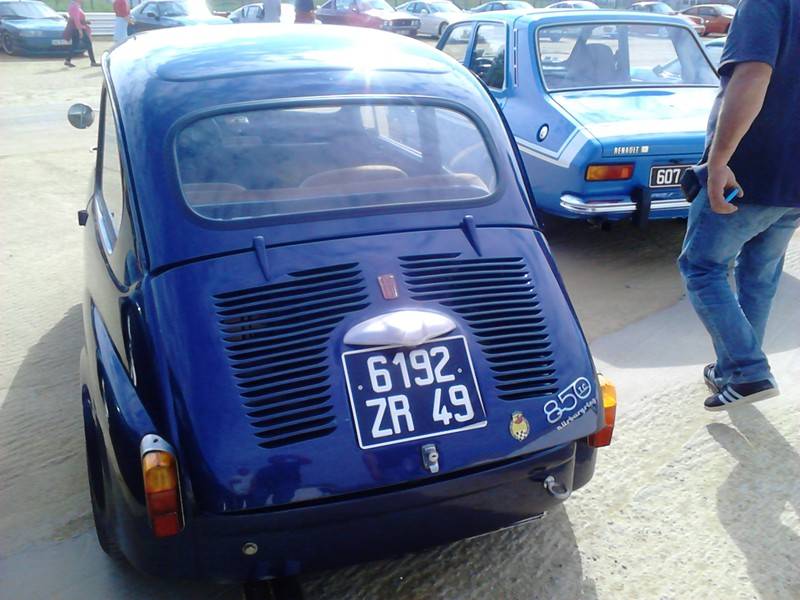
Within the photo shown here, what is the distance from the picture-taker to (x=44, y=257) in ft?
18.2

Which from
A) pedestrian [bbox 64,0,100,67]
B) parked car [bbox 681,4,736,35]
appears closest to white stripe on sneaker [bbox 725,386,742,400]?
pedestrian [bbox 64,0,100,67]

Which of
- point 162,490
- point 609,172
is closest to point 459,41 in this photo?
point 609,172

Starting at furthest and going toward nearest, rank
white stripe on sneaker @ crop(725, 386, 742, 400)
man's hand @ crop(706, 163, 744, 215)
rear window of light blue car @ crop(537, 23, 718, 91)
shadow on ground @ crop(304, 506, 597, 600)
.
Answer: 1. rear window of light blue car @ crop(537, 23, 718, 91)
2. white stripe on sneaker @ crop(725, 386, 742, 400)
3. man's hand @ crop(706, 163, 744, 215)
4. shadow on ground @ crop(304, 506, 597, 600)

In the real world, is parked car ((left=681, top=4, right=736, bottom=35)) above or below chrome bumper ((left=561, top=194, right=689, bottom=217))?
below

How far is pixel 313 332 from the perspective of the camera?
2.27 meters

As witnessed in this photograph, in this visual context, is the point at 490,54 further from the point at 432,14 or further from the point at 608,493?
the point at 432,14

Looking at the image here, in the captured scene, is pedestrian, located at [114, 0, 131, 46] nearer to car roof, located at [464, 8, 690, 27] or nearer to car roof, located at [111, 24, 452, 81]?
car roof, located at [464, 8, 690, 27]

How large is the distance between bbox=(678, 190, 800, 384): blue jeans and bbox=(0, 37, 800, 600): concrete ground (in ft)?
1.05

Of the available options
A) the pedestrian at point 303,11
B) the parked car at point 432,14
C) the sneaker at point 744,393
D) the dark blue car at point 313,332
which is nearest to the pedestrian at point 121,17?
the pedestrian at point 303,11

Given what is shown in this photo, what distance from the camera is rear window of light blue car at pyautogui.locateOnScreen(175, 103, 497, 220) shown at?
260cm

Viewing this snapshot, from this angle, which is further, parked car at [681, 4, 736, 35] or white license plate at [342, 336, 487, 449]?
parked car at [681, 4, 736, 35]

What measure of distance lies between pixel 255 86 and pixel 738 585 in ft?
7.73

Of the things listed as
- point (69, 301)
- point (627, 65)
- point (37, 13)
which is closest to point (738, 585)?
point (69, 301)

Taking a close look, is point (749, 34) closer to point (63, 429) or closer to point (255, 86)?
point (255, 86)
